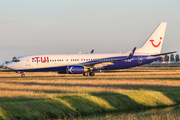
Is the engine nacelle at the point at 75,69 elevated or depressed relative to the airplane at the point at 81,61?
depressed

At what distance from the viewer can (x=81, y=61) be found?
54.2 metres

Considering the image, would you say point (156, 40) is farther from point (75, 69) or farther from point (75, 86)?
point (75, 86)

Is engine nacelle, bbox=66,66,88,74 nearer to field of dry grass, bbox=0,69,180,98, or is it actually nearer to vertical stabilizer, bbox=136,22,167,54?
field of dry grass, bbox=0,69,180,98

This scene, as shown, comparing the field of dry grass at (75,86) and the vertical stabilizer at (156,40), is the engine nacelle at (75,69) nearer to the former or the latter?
the field of dry grass at (75,86)

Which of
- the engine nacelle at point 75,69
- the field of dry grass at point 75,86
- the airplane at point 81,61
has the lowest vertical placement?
the field of dry grass at point 75,86

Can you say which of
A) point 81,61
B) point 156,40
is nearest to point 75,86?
point 81,61

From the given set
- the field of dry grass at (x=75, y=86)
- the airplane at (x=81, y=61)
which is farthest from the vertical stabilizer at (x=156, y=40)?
the field of dry grass at (x=75, y=86)

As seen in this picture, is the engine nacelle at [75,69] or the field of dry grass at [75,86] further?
the engine nacelle at [75,69]

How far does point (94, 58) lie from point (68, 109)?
34.2 metres

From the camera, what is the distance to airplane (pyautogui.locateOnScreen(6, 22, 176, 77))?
170 ft

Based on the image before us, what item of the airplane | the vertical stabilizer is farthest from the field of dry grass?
the vertical stabilizer

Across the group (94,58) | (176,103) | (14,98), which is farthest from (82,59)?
(14,98)

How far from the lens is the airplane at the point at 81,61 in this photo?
51.9 m

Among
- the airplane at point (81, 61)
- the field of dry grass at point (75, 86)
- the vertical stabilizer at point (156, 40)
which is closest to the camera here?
the field of dry grass at point (75, 86)
